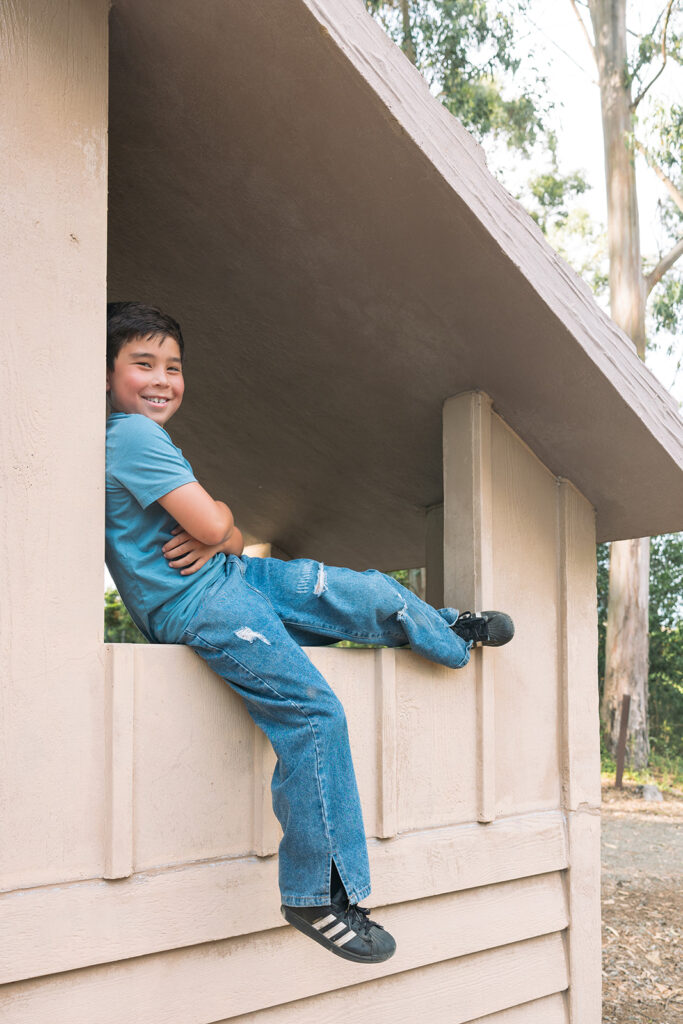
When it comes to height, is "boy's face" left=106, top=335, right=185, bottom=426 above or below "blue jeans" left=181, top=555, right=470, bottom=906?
above

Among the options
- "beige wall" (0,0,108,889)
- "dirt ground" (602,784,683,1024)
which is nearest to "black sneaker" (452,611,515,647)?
"beige wall" (0,0,108,889)

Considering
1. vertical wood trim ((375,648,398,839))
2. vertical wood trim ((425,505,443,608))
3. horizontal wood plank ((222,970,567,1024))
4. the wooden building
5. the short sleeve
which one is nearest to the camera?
the wooden building

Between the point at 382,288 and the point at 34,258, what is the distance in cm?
112

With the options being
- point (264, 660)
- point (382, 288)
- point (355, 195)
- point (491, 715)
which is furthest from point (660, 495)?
point (264, 660)

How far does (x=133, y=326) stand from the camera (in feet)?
8.11

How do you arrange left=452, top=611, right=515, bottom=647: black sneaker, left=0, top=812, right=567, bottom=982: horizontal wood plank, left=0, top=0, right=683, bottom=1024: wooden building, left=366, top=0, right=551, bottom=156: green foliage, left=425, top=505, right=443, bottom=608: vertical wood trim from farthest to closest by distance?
left=366, top=0, right=551, bottom=156: green foliage, left=425, top=505, right=443, bottom=608: vertical wood trim, left=452, top=611, right=515, bottom=647: black sneaker, left=0, top=0, right=683, bottom=1024: wooden building, left=0, top=812, right=567, bottom=982: horizontal wood plank

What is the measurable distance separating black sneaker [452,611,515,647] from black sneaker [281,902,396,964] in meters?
0.97

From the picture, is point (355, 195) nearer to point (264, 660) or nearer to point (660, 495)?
point (264, 660)

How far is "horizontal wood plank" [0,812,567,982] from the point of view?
6.17 ft

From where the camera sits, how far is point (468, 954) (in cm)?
282

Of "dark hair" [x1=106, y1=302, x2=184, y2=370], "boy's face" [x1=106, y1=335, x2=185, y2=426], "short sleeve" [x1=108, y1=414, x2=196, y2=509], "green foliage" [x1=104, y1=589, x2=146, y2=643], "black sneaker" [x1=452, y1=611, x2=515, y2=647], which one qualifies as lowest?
"green foliage" [x1=104, y1=589, x2=146, y2=643]

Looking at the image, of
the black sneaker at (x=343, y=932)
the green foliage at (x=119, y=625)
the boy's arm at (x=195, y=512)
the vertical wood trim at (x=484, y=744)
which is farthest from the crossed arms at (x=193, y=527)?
the green foliage at (x=119, y=625)

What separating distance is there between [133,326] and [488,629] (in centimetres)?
137

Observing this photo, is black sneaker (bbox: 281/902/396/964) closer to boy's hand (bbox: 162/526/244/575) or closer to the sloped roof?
boy's hand (bbox: 162/526/244/575)
